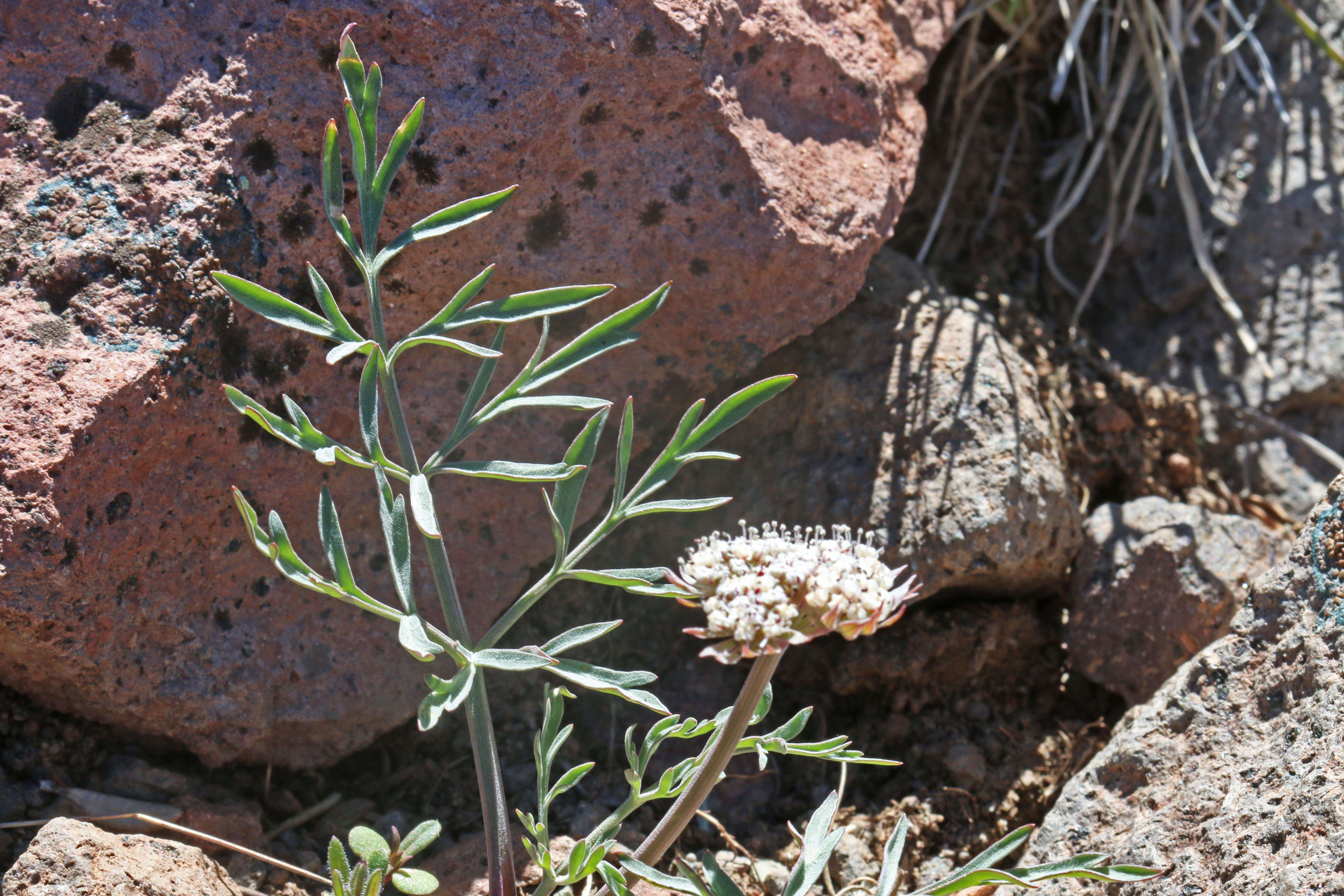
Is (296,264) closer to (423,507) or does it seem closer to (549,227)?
(549,227)

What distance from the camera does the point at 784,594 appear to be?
1606mm

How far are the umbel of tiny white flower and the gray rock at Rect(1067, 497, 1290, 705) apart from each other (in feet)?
4.06

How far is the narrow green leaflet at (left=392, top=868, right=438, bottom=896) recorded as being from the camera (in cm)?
189

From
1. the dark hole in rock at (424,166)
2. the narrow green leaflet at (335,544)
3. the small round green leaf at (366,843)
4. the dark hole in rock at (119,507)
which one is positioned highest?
the dark hole in rock at (424,166)

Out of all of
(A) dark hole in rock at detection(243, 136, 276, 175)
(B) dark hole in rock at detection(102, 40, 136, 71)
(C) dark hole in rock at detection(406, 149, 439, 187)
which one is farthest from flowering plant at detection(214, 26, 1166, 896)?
(B) dark hole in rock at detection(102, 40, 136, 71)

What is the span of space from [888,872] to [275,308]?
1399 mm

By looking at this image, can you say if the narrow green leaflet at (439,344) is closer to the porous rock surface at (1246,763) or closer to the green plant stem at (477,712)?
the green plant stem at (477,712)

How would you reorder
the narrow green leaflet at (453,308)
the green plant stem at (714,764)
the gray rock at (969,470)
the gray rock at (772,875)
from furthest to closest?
the gray rock at (969,470) → the gray rock at (772,875) → the narrow green leaflet at (453,308) → the green plant stem at (714,764)

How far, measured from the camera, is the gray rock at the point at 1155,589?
103 inches

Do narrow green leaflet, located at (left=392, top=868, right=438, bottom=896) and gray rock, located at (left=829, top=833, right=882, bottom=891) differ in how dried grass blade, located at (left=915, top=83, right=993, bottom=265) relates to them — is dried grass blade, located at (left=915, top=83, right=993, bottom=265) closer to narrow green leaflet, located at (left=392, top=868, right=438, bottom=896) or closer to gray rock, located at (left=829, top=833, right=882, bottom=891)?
gray rock, located at (left=829, top=833, right=882, bottom=891)

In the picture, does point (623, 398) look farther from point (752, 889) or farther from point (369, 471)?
point (752, 889)

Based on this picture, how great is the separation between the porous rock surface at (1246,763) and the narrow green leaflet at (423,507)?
138 cm

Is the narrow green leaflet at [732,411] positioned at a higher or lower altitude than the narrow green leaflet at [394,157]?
lower

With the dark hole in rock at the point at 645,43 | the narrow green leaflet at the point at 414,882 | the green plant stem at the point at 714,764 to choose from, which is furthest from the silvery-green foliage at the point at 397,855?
the dark hole in rock at the point at 645,43
